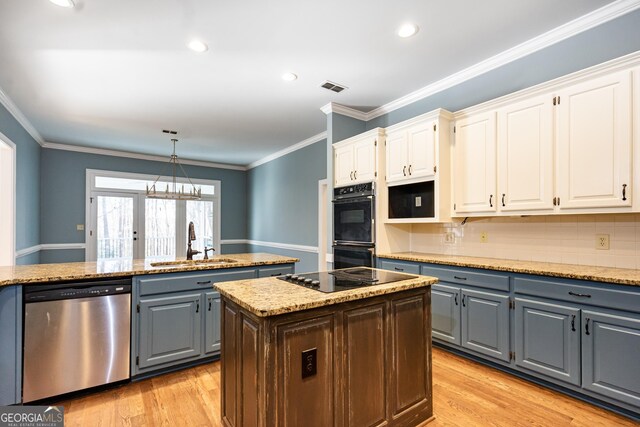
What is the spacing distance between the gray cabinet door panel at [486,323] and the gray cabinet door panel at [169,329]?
2389 mm

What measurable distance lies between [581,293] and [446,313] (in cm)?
109

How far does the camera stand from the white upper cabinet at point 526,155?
2436mm

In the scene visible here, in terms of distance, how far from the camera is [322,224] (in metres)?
5.11

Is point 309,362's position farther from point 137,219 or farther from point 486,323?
point 137,219

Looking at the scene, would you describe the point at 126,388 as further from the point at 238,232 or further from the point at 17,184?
the point at 238,232

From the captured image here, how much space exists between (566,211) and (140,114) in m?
4.96

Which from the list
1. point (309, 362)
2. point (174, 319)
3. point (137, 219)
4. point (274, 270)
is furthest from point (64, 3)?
point (137, 219)

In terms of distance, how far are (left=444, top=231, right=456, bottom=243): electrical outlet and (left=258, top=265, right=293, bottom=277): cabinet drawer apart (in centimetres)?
176

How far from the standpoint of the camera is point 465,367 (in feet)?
8.84

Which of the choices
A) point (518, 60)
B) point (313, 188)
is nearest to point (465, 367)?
point (518, 60)

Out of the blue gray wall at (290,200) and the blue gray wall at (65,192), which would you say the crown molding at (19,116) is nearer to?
the blue gray wall at (65,192)

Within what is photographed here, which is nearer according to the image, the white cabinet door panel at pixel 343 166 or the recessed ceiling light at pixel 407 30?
the recessed ceiling light at pixel 407 30

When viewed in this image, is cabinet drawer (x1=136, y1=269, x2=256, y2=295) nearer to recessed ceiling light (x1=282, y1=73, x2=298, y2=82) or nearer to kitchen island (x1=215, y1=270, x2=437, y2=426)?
kitchen island (x1=215, y1=270, x2=437, y2=426)

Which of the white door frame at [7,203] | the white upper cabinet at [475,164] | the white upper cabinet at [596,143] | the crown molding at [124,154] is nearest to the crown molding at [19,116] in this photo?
the crown molding at [124,154]
